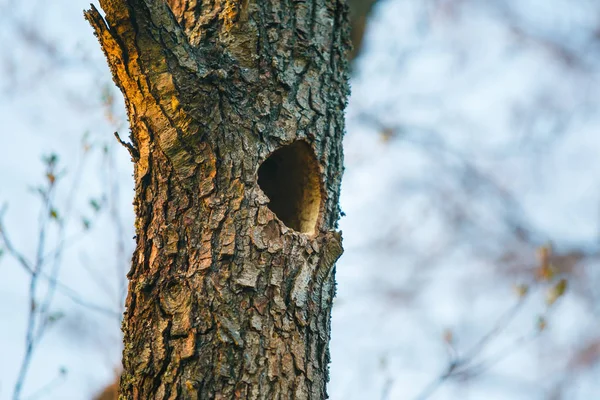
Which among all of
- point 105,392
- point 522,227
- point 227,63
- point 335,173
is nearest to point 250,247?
point 335,173

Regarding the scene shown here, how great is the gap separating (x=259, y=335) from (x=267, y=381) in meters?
0.12

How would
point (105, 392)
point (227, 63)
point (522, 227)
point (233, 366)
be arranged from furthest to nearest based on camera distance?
point (522, 227) < point (105, 392) < point (227, 63) < point (233, 366)

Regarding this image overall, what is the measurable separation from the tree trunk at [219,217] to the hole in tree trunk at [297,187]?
0.01 metres

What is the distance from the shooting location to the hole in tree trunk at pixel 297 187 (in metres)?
2.06

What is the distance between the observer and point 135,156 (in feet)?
6.31

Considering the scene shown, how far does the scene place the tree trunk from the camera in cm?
172

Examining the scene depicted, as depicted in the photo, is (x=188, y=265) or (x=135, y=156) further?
(x=135, y=156)

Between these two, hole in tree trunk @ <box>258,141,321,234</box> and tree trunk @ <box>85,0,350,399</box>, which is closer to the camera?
tree trunk @ <box>85,0,350,399</box>

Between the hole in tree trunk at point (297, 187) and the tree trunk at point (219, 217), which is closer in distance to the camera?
the tree trunk at point (219, 217)

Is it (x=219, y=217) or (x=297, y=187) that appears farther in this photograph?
(x=297, y=187)

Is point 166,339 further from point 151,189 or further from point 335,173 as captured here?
point 335,173

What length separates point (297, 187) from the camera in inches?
84.8

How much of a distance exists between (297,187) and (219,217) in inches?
16.2

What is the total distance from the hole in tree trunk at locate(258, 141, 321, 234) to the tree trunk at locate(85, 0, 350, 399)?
0.04ft
